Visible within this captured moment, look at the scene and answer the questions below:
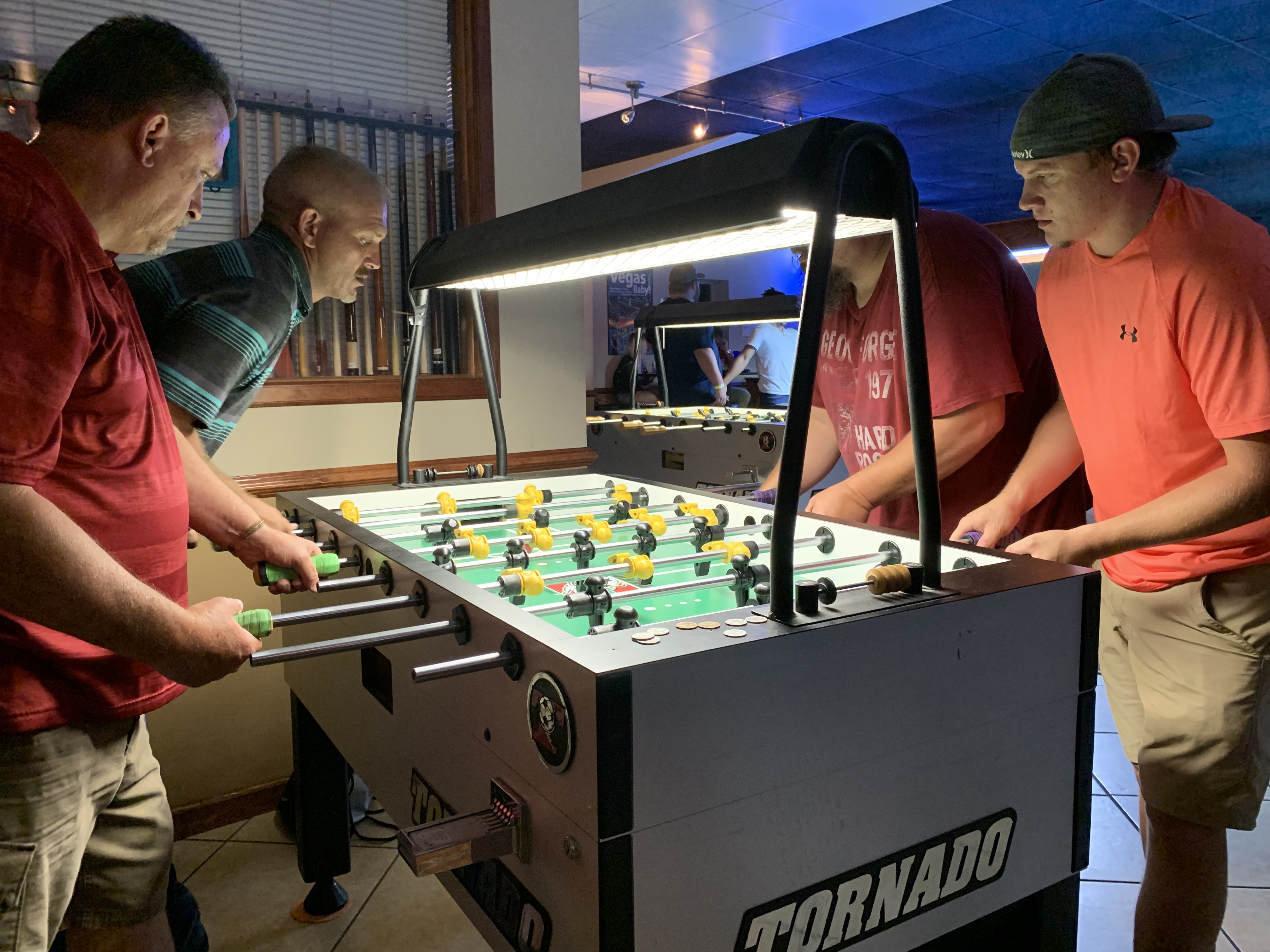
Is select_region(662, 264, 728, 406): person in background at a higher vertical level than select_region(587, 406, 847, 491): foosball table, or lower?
higher

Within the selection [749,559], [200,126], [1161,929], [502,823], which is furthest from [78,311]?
[1161,929]

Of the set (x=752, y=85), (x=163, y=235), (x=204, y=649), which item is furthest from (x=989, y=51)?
(x=204, y=649)

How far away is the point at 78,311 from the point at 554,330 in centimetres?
225

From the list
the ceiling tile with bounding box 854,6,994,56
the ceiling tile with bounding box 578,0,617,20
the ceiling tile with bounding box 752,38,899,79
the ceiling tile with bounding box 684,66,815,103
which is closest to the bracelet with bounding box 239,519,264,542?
the ceiling tile with bounding box 578,0,617,20

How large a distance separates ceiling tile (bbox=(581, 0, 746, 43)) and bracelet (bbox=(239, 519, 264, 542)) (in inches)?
173

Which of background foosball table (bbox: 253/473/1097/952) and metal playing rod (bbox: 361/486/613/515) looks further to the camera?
metal playing rod (bbox: 361/486/613/515)

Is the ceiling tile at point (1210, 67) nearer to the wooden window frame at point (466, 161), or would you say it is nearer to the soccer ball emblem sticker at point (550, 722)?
the wooden window frame at point (466, 161)

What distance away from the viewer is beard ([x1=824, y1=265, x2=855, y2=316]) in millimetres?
2232

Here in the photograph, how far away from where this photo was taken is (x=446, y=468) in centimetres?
308

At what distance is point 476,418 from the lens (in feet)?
10.3

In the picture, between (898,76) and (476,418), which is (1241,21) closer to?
(898,76)

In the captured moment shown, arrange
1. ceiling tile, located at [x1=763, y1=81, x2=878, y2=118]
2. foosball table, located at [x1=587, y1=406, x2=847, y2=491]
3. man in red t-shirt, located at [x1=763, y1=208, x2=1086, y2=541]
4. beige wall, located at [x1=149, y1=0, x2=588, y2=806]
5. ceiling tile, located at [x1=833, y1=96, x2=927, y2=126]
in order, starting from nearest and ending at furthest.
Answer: man in red t-shirt, located at [x1=763, y1=208, x2=1086, y2=541], beige wall, located at [x1=149, y1=0, x2=588, y2=806], foosball table, located at [x1=587, y1=406, x2=847, y2=491], ceiling tile, located at [x1=763, y1=81, x2=878, y2=118], ceiling tile, located at [x1=833, y1=96, x2=927, y2=126]

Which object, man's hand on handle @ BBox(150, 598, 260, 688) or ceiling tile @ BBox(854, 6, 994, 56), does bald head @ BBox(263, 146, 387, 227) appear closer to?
man's hand on handle @ BBox(150, 598, 260, 688)

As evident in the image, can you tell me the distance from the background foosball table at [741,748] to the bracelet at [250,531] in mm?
282
